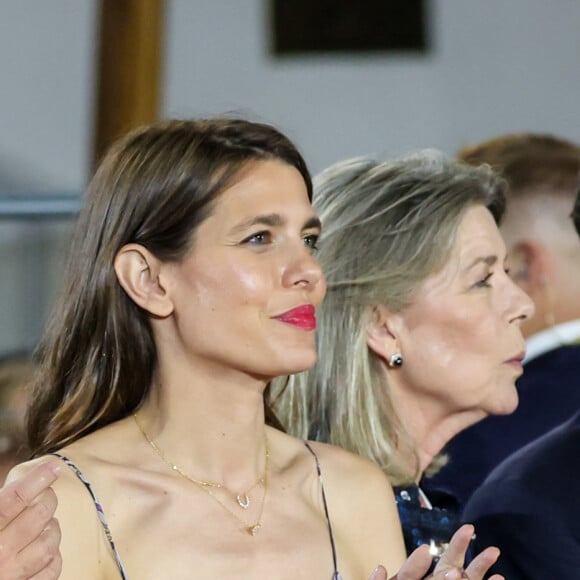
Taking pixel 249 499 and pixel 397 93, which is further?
pixel 397 93

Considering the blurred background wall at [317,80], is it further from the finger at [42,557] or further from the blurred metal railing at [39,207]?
the finger at [42,557]

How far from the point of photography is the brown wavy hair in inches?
81.8

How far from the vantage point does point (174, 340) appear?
6.89ft

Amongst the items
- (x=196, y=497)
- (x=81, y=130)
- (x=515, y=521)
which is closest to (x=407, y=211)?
(x=515, y=521)

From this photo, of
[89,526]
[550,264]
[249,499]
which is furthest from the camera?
[550,264]

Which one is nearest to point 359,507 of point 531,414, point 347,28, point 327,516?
point 327,516

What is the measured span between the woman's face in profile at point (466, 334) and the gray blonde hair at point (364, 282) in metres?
0.03

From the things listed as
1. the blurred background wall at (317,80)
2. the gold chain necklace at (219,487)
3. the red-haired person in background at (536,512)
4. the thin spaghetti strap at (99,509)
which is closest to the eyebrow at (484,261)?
the red-haired person in background at (536,512)

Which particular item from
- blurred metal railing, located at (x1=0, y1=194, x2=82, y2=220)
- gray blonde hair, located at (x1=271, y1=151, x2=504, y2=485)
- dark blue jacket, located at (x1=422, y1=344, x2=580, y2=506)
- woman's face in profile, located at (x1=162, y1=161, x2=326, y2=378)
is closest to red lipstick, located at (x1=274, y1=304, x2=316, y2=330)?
woman's face in profile, located at (x1=162, y1=161, x2=326, y2=378)

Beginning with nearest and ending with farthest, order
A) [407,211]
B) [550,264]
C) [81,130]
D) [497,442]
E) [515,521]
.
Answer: [515,521] < [407,211] < [497,442] < [550,264] < [81,130]

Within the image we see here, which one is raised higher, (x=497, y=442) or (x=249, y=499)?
(x=249, y=499)

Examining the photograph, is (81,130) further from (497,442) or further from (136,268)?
(136,268)

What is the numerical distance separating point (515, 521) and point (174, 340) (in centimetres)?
67

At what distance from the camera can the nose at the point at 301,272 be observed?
2.04 meters
